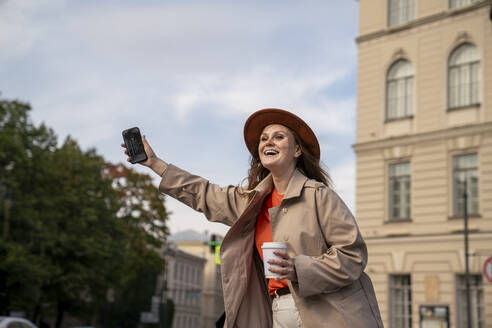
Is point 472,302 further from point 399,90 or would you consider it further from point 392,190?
point 399,90

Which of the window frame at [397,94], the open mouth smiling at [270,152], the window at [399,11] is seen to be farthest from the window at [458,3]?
the open mouth smiling at [270,152]

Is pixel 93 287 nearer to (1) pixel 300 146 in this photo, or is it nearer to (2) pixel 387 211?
(2) pixel 387 211

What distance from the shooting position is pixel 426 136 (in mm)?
27734

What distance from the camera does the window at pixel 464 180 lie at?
2620 cm

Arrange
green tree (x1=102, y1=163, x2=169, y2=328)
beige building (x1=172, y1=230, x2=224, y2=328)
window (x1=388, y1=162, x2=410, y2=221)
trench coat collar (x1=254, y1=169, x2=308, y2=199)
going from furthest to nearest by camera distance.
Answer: beige building (x1=172, y1=230, x2=224, y2=328) → green tree (x1=102, y1=163, x2=169, y2=328) → window (x1=388, y1=162, x2=410, y2=221) → trench coat collar (x1=254, y1=169, x2=308, y2=199)

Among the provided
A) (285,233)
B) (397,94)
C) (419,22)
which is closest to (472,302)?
(397,94)

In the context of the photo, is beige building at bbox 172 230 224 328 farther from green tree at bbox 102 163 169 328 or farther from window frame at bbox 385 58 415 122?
window frame at bbox 385 58 415 122

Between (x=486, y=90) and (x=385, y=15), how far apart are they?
6373mm

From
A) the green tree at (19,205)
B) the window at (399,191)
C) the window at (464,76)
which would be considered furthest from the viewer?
the green tree at (19,205)

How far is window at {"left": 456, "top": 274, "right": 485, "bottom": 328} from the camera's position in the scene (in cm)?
2564

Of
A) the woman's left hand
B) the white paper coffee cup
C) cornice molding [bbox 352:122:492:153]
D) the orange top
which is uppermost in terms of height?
cornice molding [bbox 352:122:492:153]

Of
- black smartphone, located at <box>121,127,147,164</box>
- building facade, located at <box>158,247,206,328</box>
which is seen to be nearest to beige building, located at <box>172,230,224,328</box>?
building facade, located at <box>158,247,206,328</box>

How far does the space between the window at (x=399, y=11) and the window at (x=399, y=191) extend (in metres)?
6.54

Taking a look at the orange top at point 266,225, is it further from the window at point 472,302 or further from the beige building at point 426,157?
the window at point 472,302
